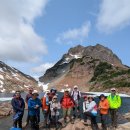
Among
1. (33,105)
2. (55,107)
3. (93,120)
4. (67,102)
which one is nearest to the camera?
(33,105)

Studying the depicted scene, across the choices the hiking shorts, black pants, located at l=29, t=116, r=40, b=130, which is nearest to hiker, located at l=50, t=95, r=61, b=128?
the hiking shorts

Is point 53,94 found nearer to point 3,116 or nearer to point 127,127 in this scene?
point 127,127

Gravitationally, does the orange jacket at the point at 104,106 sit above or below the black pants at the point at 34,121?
above

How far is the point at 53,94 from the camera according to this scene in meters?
31.0

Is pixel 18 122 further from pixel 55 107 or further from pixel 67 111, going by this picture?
pixel 67 111

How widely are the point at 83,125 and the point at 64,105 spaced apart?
273cm

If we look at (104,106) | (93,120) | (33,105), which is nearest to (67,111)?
(93,120)

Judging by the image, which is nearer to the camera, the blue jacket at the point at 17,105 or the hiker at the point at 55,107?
the blue jacket at the point at 17,105

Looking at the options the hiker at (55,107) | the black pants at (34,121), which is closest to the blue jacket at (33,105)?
the black pants at (34,121)

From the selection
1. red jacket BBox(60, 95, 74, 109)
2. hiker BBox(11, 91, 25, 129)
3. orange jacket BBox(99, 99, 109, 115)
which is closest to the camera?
hiker BBox(11, 91, 25, 129)

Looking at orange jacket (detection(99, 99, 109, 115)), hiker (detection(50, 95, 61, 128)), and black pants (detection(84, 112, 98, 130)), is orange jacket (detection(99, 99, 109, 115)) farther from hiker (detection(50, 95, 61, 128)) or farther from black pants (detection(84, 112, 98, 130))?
hiker (detection(50, 95, 61, 128))

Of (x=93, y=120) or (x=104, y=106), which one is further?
(x=93, y=120)

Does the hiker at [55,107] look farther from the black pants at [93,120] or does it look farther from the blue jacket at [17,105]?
the blue jacket at [17,105]

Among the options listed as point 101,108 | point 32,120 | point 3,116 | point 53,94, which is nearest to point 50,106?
point 53,94
